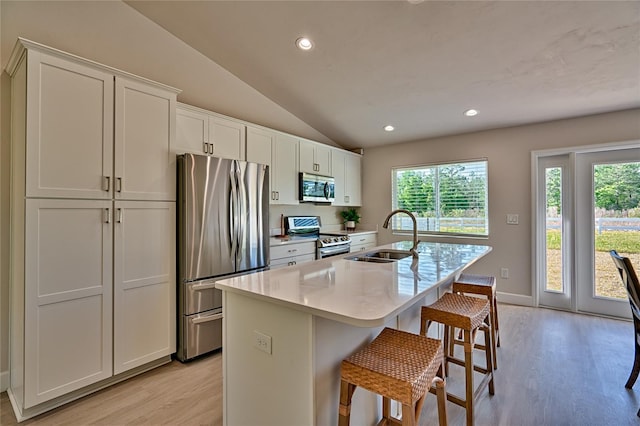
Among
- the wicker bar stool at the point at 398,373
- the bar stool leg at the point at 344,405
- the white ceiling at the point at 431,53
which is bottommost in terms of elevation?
the bar stool leg at the point at 344,405

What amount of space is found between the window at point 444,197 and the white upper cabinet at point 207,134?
279cm

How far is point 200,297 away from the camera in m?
2.62

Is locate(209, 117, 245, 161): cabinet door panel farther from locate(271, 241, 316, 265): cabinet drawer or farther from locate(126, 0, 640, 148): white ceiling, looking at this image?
locate(271, 241, 316, 265): cabinet drawer

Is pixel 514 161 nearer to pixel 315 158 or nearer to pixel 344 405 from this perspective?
pixel 315 158

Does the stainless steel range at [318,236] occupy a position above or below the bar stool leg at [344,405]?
above

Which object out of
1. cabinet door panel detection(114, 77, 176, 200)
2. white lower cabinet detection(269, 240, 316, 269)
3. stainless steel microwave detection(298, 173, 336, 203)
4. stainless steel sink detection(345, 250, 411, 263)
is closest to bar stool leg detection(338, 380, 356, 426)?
A: stainless steel sink detection(345, 250, 411, 263)

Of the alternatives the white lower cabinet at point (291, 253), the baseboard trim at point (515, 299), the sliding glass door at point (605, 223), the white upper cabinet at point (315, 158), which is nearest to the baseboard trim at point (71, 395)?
the white lower cabinet at point (291, 253)

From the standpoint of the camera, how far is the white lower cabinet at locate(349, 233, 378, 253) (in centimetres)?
469

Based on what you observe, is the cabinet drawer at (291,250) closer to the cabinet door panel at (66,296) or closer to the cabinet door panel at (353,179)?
the cabinet door panel at (353,179)

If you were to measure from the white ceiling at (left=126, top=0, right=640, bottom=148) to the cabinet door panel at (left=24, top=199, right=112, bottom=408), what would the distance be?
6.78 ft

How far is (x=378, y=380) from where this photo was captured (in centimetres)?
119

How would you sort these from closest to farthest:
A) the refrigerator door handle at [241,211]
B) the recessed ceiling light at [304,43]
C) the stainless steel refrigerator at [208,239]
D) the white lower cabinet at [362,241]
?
the stainless steel refrigerator at [208,239]
the recessed ceiling light at [304,43]
the refrigerator door handle at [241,211]
the white lower cabinet at [362,241]

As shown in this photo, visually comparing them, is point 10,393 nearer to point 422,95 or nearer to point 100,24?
point 100,24

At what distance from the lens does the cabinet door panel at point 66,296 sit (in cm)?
186
